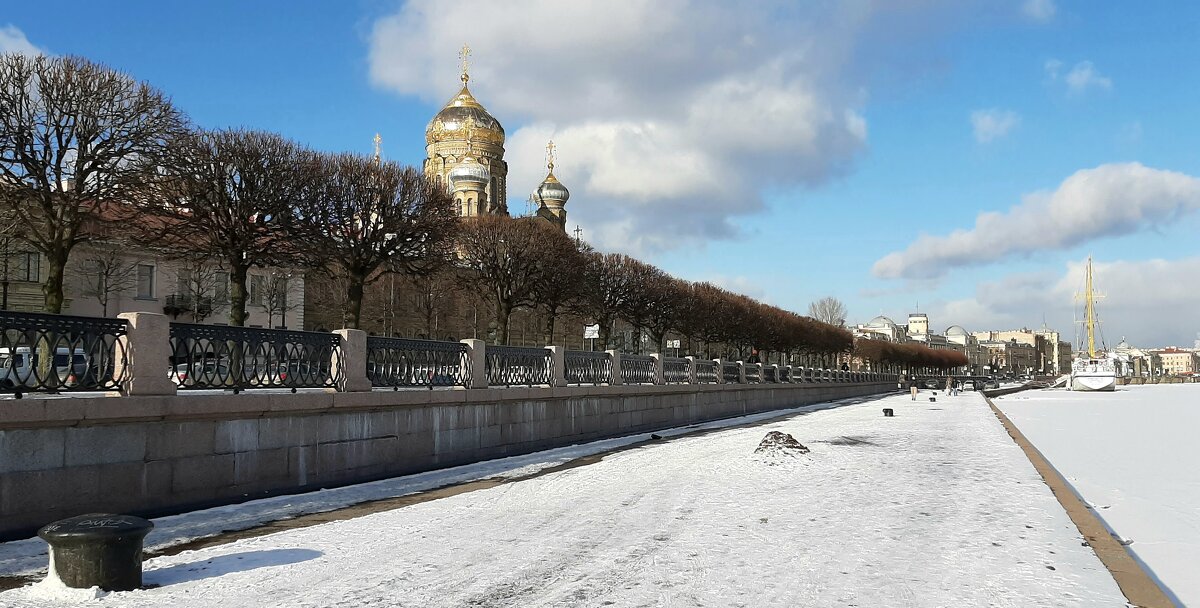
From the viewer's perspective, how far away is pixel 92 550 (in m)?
7.50

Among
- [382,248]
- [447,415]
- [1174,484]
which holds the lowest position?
[1174,484]

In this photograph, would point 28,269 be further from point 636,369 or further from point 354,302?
point 636,369

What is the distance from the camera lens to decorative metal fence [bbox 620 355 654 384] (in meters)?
27.9

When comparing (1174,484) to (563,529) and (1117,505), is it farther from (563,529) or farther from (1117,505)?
(563,529)

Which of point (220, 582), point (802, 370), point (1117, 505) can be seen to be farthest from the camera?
point (802, 370)

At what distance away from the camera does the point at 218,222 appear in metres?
30.5

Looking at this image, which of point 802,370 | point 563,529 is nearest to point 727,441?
point 563,529

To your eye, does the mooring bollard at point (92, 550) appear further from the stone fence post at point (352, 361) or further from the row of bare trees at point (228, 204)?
the row of bare trees at point (228, 204)

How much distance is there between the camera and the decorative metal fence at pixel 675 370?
32.2 meters

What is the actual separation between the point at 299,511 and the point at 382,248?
2407 centimetres

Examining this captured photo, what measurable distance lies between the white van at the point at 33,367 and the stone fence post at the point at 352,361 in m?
4.48

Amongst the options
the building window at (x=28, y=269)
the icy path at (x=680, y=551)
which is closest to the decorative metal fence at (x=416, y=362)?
the icy path at (x=680, y=551)

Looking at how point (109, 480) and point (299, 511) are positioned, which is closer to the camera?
point (109, 480)

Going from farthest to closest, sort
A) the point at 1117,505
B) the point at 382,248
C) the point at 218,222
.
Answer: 1. the point at 382,248
2. the point at 218,222
3. the point at 1117,505
